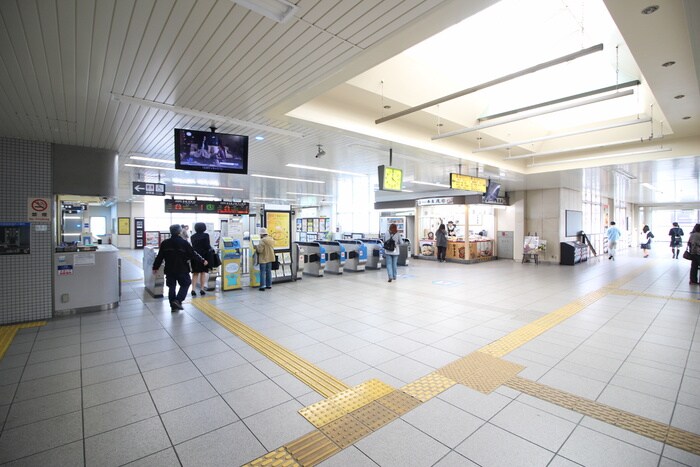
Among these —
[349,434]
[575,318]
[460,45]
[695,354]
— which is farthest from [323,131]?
[695,354]

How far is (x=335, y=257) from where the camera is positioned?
1070 cm

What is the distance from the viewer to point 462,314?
225 inches

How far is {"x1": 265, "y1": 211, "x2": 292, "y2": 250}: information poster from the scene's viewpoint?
341 inches

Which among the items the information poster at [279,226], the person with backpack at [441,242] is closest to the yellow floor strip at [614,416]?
the information poster at [279,226]

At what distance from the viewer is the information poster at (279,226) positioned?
865cm

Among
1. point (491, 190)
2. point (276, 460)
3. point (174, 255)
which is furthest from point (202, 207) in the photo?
point (276, 460)

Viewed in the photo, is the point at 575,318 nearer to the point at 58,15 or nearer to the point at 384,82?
the point at 384,82

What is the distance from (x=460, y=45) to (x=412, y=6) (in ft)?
12.2

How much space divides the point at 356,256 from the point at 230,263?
14.8ft

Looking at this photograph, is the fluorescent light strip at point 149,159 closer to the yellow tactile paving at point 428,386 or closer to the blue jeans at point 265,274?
the blue jeans at point 265,274

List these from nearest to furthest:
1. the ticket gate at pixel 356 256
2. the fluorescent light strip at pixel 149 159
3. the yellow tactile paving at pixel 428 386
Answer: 1. the yellow tactile paving at pixel 428 386
2. the fluorescent light strip at pixel 149 159
3. the ticket gate at pixel 356 256

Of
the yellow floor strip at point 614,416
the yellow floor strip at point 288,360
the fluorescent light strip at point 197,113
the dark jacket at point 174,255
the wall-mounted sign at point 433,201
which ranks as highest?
the fluorescent light strip at point 197,113

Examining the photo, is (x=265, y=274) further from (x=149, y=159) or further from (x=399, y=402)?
(x=399, y=402)

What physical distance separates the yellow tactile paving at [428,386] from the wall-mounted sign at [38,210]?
6.54 metres
